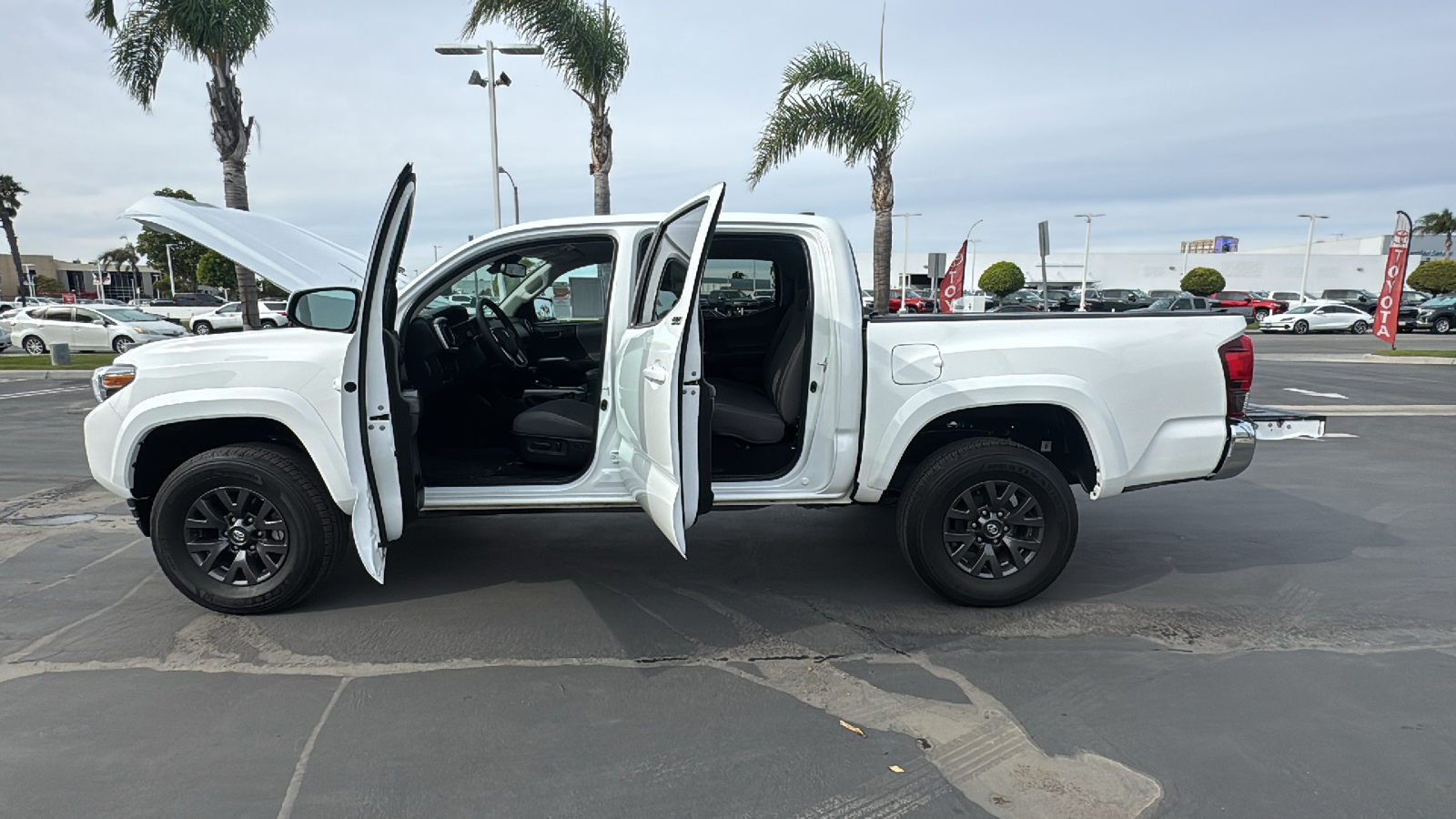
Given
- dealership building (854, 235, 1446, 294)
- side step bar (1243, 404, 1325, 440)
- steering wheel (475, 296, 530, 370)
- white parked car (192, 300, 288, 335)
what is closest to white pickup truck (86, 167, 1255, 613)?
side step bar (1243, 404, 1325, 440)

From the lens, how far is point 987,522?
3.80 metres

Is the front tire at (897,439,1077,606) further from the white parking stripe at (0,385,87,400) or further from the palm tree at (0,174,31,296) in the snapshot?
the palm tree at (0,174,31,296)

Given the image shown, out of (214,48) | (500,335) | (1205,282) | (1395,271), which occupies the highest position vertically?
(214,48)

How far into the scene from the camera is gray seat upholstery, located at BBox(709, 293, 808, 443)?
156 inches

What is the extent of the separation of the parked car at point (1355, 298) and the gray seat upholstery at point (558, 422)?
45377 mm

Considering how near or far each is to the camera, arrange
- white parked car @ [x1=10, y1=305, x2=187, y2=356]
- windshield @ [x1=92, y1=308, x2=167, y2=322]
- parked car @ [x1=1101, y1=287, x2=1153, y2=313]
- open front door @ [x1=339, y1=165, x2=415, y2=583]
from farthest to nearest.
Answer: parked car @ [x1=1101, y1=287, x2=1153, y2=313], windshield @ [x1=92, y1=308, x2=167, y2=322], white parked car @ [x1=10, y1=305, x2=187, y2=356], open front door @ [x1=339, y1=165, x2=415, y2=583]

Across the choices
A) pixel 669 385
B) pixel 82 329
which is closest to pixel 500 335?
pixel 669 385

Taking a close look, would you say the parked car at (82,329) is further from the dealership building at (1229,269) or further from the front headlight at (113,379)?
the dealership building at (1229,269)

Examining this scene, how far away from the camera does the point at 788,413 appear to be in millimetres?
4027

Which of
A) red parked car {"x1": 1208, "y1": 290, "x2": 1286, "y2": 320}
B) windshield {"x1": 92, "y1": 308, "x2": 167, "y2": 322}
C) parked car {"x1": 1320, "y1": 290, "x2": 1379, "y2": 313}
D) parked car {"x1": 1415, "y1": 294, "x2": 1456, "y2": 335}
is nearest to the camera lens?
windshield {"x1": 92, "y1": 308, "x2": 167, "y2": 322}

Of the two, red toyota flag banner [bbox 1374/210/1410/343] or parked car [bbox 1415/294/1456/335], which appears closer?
red toyota flag banner [bbox 1374/210/1410/343]

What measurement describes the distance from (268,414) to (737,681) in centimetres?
233

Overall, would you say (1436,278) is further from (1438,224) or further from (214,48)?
(214,48)

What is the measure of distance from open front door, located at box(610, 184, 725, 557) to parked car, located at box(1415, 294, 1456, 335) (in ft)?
127
